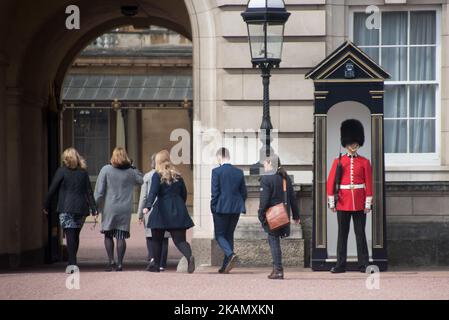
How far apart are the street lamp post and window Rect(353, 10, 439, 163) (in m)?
1.74

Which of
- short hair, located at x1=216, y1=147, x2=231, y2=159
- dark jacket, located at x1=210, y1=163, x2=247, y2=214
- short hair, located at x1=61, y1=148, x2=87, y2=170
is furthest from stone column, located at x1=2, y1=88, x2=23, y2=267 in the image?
dark jacket, located at x1=210, y1=163, x2=247, y2=214

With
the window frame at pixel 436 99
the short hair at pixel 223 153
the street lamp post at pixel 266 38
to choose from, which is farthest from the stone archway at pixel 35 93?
the window frame at pixel 436 99

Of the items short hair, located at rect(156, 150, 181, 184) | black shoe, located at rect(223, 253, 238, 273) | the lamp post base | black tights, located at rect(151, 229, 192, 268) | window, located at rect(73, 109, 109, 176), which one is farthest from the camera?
window, located at rect(73, 109, 109, 176)

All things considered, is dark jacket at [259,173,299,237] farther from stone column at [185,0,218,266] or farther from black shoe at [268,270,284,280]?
stone column at [185,0,218,266]

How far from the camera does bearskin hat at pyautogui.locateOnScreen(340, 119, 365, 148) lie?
54.2ft

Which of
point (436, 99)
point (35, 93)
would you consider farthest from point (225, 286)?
point (35, 93)

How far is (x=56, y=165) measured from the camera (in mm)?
23578

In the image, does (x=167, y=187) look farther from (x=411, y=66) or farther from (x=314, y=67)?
(x=411, y=66)

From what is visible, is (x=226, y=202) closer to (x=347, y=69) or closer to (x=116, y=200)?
(x=116, y=200)

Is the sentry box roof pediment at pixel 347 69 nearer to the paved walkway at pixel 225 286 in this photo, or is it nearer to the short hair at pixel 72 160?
the paved walkway at pixel 225 286

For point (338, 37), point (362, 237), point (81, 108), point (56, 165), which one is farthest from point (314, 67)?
point (81, 108)

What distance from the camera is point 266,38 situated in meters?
16.9

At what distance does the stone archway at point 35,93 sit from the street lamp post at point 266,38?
3.91ft

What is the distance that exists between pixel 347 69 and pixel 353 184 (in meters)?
1.41
